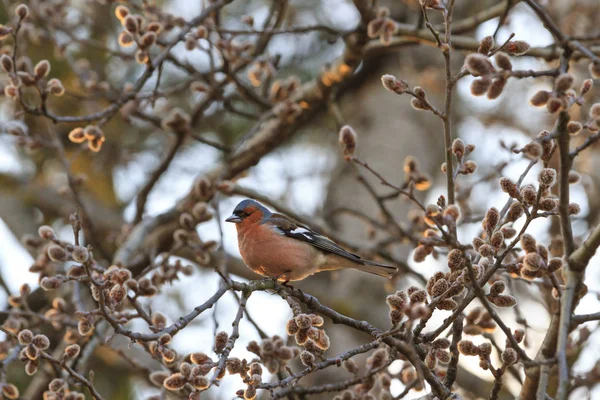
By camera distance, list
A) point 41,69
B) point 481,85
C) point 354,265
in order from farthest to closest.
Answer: point 354,265, point 41,69, point 481,85

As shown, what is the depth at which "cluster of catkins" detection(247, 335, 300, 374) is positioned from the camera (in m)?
3.41

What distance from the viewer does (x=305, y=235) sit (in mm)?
5059

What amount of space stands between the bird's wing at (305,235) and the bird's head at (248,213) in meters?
0.13

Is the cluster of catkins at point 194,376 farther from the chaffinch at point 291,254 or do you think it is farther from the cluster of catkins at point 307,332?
the chaffinch at point 291,254

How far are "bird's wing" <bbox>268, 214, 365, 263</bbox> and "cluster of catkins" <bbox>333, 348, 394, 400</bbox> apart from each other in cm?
105

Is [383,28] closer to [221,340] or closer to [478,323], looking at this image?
[478,323]

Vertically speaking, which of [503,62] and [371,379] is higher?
[503,62]

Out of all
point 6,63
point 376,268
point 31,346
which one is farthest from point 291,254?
point 6,63

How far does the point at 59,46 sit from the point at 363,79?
3665mm

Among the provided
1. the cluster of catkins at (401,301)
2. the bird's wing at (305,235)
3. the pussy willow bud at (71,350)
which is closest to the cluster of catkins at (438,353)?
the cluster of catkins at (401,301)

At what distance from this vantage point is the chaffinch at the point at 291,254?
4777 millimetres

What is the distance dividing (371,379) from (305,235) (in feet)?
4.88

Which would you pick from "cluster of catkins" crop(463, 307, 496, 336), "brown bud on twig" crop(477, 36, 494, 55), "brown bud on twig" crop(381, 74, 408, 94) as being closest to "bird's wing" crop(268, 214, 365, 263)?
"cluster of catkins" crop(463, 307, 496, 336)

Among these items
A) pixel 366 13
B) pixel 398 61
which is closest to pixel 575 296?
pixel 366 13
